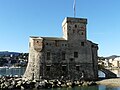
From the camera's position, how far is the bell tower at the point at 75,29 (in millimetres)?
48156

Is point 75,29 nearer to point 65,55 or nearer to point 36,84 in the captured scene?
point 65,55

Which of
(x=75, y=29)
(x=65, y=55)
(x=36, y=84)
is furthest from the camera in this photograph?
(x=75, y=29)

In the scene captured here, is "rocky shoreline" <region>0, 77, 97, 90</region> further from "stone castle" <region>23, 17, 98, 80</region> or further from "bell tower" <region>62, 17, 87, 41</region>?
"bell tower" <region>62, 17, 87, 41</region>

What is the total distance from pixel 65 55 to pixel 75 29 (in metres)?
5.52

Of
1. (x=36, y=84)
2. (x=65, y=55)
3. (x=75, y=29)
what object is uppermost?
(x=75, y=29)

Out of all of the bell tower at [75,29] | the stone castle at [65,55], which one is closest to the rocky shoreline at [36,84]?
the stone castle at [65,55]

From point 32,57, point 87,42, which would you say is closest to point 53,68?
point 32,57

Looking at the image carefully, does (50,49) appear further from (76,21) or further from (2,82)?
(2,82)

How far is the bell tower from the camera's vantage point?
48.2 metres

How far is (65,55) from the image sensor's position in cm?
4753

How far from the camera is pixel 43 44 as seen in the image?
152ft

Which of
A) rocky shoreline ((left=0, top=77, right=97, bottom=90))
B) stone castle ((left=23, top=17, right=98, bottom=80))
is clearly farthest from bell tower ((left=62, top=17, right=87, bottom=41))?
rocky shoreline ((left=0, top=77, right=97, bottom=90))

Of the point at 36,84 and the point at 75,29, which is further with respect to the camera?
the point at 75,29

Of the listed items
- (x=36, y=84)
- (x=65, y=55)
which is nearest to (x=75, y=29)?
(x=65, y=55)
